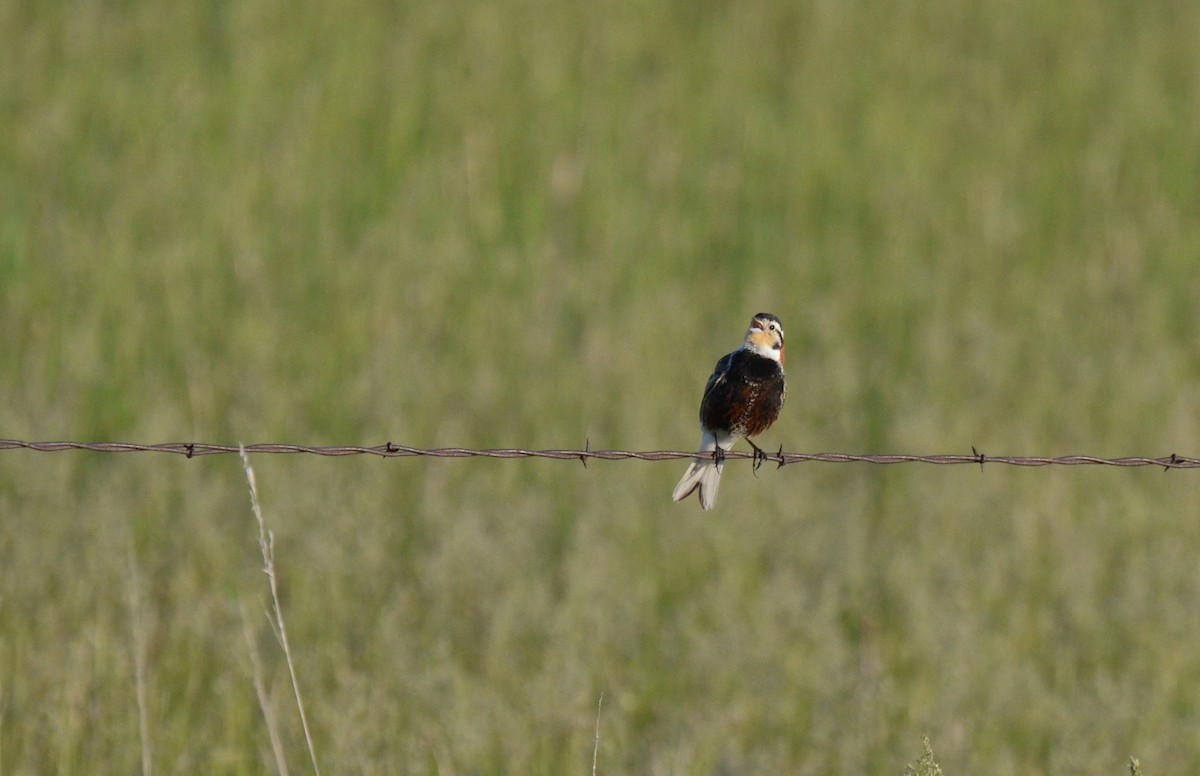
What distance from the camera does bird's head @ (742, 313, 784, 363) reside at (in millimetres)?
4570

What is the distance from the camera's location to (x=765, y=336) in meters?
4.58

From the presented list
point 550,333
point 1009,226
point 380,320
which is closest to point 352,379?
point 380,320

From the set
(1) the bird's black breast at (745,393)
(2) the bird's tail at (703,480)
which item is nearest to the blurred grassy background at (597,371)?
(2) the bird's tail at (703,480)

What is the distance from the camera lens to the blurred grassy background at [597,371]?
15.3 ft

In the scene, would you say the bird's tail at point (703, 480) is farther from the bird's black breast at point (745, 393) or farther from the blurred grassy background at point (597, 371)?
the blurred grassy background at point (597, 371)

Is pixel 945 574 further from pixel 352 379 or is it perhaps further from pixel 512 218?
pixel 512 218

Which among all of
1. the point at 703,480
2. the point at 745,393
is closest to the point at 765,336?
the point at 745,393

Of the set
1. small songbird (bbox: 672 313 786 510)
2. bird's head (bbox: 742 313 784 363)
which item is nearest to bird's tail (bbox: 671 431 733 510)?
small songbird (bbox: 672 313 786 510)

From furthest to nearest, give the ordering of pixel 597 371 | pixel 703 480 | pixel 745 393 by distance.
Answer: pixel 597 371 → pixel 703 480 → pixel 745 393

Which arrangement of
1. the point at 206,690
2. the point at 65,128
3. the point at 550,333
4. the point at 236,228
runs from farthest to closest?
the point at 65,128
the point at 236,228
the point at 550,333
the point at 206,690

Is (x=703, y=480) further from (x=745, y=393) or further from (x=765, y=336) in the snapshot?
(x=765, y=336)

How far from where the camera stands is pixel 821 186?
10297 mm

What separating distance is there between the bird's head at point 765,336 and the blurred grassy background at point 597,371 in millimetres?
1077

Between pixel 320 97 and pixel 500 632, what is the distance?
6437 millimetres
